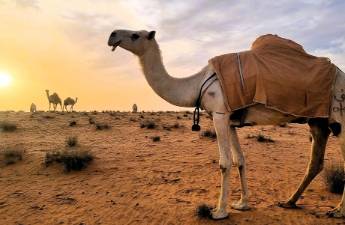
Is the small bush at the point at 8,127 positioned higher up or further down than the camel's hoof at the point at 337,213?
higher up

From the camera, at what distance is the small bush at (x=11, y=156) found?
13367 millimetres

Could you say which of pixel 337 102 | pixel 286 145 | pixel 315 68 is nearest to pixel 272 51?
pixel 315 68

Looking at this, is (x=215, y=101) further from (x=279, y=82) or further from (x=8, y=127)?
(x=8, y=127)

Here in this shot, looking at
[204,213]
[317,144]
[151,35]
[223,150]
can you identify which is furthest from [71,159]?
[317,144]

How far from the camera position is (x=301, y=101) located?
7383 millimetres

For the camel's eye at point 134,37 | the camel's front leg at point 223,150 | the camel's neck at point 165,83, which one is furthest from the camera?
the camel's neck at point 165,83

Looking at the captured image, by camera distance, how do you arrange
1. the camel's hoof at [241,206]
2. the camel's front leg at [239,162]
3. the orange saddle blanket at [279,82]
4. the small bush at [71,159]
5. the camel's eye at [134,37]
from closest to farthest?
the orange saddle blanket at [279,82] → the camel's eye at [134,37] → the camel's front leg at [239,162] → the camel's hoof at [241,206] → the small bush at [71,159]

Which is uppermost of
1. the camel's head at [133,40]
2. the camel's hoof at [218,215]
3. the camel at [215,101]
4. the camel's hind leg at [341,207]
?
the camel's head at [133,40]

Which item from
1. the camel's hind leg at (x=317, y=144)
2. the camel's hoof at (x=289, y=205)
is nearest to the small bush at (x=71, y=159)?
the camel's hoof at (x=289, y=205)

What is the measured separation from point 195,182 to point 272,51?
4.77 meters

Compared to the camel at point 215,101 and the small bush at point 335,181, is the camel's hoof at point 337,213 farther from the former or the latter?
the small bush at point 335,181

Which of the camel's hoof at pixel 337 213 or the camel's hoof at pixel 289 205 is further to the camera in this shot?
the camel's hoof at pixel 289 205

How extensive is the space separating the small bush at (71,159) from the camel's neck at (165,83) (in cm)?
543

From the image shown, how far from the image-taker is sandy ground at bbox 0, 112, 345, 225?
8461 mm
